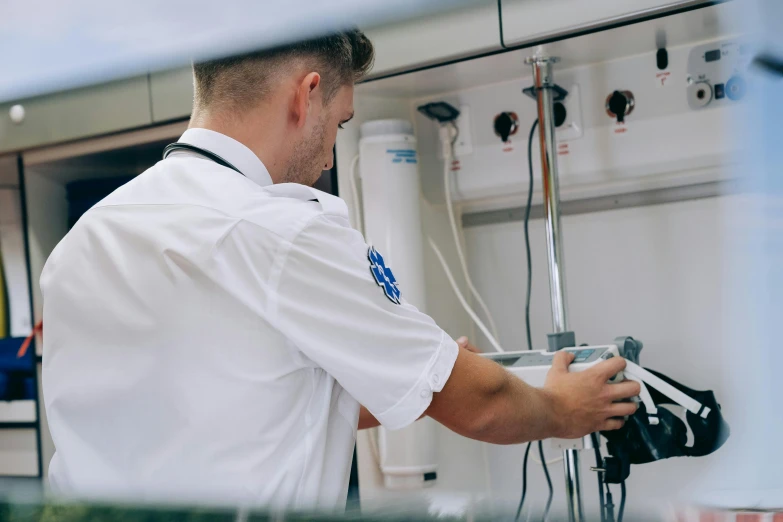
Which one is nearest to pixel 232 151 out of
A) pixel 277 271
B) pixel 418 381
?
pixel 277 271

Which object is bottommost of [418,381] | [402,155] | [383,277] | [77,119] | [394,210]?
[418,381]

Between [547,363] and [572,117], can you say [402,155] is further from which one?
[547,363]

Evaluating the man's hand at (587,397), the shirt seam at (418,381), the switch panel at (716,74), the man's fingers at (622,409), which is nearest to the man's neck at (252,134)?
the shirt seam at (418,381)

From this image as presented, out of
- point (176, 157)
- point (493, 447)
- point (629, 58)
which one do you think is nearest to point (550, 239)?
point (629, 58)

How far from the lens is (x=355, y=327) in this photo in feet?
3.03

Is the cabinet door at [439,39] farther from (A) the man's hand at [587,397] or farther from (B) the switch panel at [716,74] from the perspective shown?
(A) the man's hand at [587,397]

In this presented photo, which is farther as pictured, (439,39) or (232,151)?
(439,39)

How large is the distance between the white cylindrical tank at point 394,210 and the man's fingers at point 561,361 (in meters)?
0.44

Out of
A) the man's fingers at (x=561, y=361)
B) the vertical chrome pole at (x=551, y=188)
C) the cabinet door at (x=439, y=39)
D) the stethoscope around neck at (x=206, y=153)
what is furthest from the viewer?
the vertical chrome pole at (x=551, y=188)

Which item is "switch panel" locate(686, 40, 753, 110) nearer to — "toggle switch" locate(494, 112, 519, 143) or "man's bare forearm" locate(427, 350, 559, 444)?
"toggle switch" locate(494, 112, 519, 143)

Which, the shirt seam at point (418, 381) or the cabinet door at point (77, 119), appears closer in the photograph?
the shirt seam at point (418, 381)

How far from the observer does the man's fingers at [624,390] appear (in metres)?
1.25

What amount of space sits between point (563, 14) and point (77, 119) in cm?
113

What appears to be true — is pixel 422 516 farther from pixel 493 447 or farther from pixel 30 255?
pixel 30 255
